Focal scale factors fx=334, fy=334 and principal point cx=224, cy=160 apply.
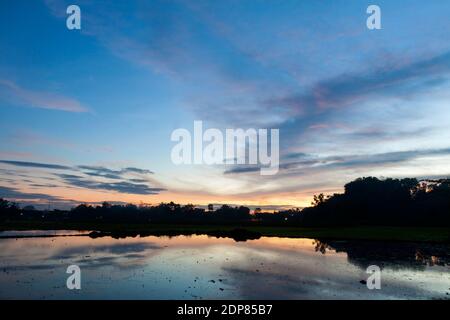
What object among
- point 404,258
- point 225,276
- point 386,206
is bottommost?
point 404,258

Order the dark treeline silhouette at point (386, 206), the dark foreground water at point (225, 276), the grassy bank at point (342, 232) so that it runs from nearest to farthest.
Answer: the dark foreground water at point (225, 276) < the grassy bank at point (342, 232) < the dark treeline silhouette at point (386, 206)

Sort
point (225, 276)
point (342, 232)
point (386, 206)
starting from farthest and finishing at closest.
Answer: point (386, 206)
point (342, 232)
point (225, 276)

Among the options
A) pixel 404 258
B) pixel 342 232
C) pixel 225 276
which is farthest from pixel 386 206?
pixel 225 276

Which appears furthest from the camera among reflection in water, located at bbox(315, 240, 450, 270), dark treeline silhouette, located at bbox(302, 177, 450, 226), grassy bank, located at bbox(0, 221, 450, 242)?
dark treeline silhouette, located at bbox(302, 177, 450, 226)

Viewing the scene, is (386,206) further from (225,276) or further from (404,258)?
(225,276)

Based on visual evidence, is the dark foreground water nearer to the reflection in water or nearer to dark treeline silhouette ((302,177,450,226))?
the reflection in water

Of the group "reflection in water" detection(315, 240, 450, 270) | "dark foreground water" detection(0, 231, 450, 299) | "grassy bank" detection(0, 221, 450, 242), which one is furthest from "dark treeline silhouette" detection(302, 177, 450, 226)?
"dark foreground water" detection(0, 231, 450, 299)

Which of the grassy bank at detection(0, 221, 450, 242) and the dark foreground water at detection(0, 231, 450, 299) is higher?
the dark foreground water at detection(0, 231, 450, 299)

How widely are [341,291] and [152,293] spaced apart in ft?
46.6

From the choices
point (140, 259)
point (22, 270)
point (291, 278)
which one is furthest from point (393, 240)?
point (22, 270)

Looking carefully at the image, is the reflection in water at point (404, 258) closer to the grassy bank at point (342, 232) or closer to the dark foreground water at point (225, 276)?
→ the dark foreground water at point (225, 276)

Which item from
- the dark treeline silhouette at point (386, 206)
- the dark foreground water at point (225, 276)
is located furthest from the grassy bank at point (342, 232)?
the dark foreground water at point (225, 276)
